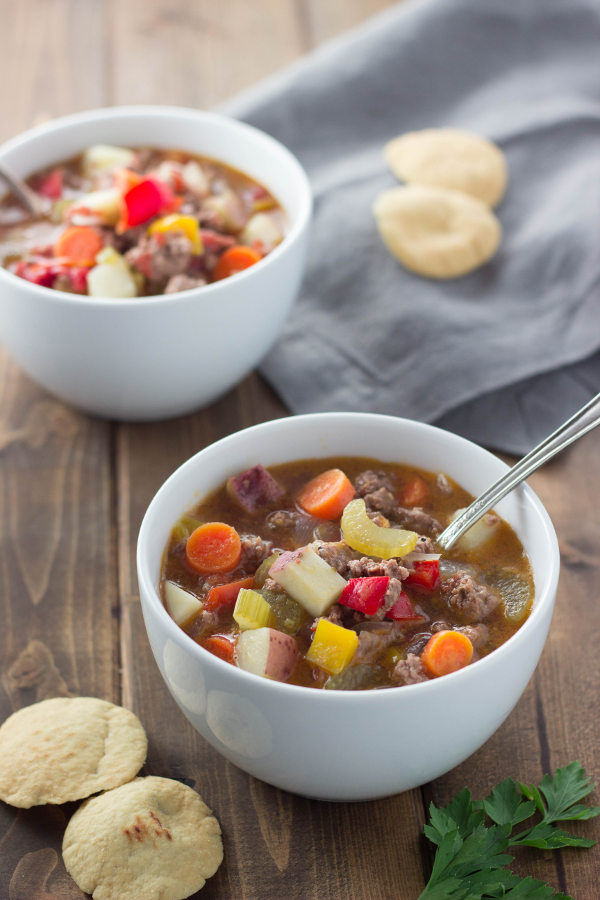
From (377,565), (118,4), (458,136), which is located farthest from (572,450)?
(118,4)

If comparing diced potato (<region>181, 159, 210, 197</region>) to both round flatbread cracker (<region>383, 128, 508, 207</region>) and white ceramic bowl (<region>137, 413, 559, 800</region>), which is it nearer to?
round flatbread cracker (<region>383, 128, 508, 207</region>)

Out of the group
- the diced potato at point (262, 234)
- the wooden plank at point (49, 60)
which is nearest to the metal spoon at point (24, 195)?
the diced potato at point (262, 234)

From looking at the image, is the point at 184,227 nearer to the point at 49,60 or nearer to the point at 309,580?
the point at 309,580

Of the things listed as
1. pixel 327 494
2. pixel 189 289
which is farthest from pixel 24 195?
pixel 327 494

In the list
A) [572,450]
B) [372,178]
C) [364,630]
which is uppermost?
[364,630]

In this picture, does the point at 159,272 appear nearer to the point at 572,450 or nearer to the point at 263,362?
the point at 263,362

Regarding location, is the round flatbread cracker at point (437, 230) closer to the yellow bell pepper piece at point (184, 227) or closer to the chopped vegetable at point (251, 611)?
the yellow bell pepper piece at point (184, 227)
